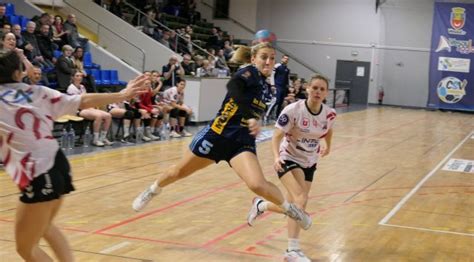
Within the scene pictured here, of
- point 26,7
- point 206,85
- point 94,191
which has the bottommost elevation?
point 94,191

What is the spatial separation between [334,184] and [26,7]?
39.4ft

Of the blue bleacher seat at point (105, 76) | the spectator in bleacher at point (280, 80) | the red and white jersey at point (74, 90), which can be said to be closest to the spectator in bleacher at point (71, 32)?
the blue bleacher seat at point (105, 76)

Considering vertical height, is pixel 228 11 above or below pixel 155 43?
above

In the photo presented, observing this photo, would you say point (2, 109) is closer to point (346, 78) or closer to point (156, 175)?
point (156, 175)

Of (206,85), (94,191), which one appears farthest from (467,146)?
(94,191)

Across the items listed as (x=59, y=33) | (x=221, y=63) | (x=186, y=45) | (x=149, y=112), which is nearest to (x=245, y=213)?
(x=149, y=112)

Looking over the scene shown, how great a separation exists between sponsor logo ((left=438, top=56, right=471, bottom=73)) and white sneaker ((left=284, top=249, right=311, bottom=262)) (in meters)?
27.4

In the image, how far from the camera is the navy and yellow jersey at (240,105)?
613 cm

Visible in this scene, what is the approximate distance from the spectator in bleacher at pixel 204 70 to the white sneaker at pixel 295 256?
13337mm

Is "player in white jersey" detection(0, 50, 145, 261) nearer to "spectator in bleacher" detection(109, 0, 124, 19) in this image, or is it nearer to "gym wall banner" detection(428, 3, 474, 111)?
"spectator in bleacher" detection(109, 0, 124, 19)

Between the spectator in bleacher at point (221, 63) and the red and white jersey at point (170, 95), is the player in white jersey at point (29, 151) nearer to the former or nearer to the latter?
the red and white jersey at point (170, 95)

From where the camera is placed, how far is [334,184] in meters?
11.1

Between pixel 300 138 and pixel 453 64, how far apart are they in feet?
88.5

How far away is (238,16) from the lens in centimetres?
3459
